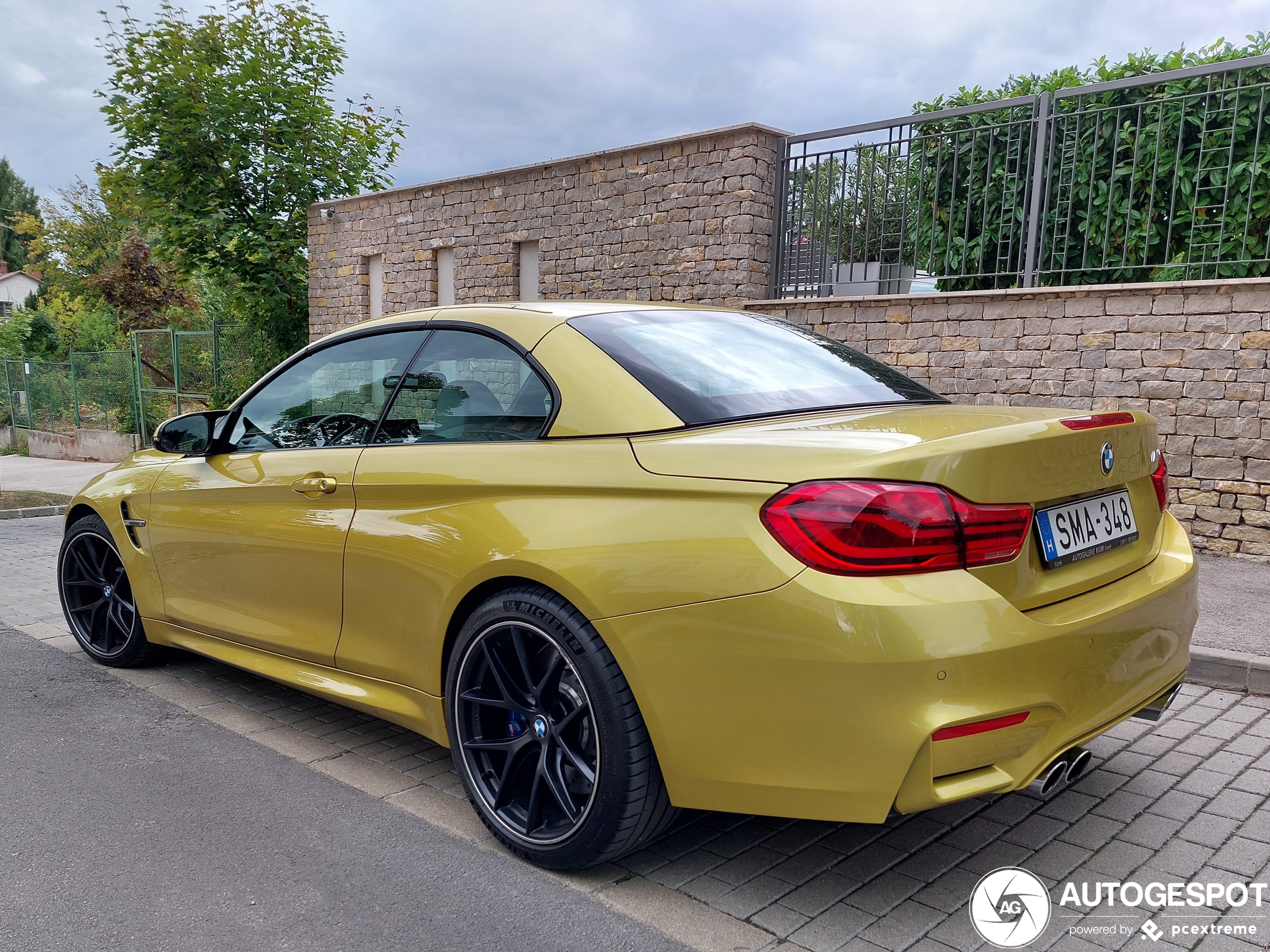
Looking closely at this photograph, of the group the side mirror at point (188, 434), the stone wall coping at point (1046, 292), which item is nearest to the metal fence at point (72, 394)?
the stone wall coping at point (1046, 292)

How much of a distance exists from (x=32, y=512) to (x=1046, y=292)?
10864mm

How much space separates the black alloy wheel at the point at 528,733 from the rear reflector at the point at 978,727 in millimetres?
861

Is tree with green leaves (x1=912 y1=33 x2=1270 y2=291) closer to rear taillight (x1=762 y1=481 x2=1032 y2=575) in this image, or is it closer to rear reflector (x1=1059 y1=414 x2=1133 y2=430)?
rear reflector (x1=1059 y1=414 x2=1133 y2=430)

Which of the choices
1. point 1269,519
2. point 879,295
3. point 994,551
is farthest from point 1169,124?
point 994,551

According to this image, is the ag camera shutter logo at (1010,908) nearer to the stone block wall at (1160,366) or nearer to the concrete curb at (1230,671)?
the concrete curb at (1230,671)

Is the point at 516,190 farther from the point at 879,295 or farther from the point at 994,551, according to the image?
the point at 994,551

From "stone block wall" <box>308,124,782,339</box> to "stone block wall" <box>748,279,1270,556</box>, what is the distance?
2628 mm

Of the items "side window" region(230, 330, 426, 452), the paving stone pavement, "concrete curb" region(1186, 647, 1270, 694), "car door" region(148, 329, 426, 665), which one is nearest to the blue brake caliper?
the paving stone pavement

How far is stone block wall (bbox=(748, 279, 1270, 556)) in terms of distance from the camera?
694cm

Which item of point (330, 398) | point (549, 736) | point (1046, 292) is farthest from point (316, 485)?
point (1046, 292)

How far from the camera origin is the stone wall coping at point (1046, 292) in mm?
6941

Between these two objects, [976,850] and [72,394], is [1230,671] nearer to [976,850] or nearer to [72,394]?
[976,850]

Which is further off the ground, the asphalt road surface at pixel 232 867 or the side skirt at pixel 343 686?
the side skirt at pixel 343 686

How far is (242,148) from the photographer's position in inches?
664
